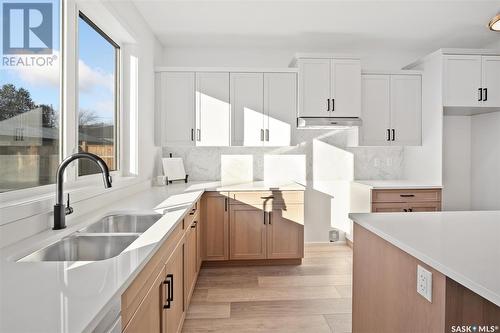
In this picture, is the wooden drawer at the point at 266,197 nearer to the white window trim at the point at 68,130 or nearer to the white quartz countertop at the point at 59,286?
the white window trim at the point at 68,130

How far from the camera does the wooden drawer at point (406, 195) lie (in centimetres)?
359

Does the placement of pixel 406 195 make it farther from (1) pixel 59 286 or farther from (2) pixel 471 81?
(1) pixel 59 286

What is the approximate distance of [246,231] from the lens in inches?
136

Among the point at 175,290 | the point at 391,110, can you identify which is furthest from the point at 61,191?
the point at 391,110

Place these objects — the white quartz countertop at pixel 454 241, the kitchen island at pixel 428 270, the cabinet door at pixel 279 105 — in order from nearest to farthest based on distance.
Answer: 1. the white quartz countertop at pixel 454 241
2. the kitchen island at pixel 428 270
3. the cabinet door at pixel 279 105

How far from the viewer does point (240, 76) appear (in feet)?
12.4

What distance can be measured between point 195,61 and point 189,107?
76cm

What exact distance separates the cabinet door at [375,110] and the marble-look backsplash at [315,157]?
15.2 inches

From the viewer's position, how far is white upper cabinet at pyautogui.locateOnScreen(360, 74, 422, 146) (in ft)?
12.8

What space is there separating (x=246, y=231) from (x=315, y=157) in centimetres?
147

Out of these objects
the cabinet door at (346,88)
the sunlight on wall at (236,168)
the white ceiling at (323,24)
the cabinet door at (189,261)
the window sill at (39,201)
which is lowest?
the cabinet door at (189,261)

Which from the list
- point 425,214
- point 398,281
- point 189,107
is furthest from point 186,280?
point 189,107

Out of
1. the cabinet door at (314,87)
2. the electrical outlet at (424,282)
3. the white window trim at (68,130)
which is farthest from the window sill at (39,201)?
the cabinet door at (314,87)

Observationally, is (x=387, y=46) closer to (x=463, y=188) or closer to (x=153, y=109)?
(x=463, y=188)
